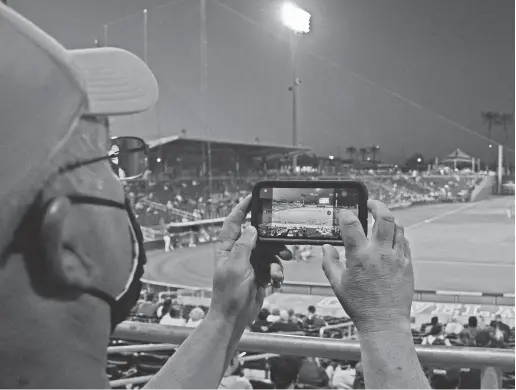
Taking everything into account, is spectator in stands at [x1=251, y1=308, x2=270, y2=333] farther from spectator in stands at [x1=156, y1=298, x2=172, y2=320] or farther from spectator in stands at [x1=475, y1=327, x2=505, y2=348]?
spectator in stands at [x1=475, y1=327, x2=505, y2=348]

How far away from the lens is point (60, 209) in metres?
0.86

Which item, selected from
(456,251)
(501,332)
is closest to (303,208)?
(501,332)

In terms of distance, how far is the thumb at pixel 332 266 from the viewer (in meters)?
0.48

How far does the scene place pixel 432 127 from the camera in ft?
8.80

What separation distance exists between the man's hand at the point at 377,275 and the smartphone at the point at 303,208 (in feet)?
0.40

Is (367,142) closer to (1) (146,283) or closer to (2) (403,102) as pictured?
(2) (403,102)

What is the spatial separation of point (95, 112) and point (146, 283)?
11.3 feet

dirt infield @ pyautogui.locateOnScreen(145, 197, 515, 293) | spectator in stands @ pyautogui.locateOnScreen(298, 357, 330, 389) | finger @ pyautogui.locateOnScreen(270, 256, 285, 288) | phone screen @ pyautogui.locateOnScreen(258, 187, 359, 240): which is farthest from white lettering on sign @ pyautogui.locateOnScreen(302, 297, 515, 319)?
finger @ pyautogui.locateOnScreen(270, 256, 285, 288)

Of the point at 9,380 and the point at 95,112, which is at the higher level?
the point at 95,112

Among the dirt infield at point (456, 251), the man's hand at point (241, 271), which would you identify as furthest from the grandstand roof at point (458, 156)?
the man's hand at point (241, 271)

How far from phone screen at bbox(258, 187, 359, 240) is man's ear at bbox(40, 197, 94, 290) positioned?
1.24ft

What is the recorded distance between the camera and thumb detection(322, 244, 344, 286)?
479 millimetres

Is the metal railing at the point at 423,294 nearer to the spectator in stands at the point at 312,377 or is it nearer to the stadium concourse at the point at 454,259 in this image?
the stadium concourse at the point at 454,259

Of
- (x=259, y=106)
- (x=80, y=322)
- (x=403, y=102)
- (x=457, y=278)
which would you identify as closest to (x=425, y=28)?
(x=403, y=102)
